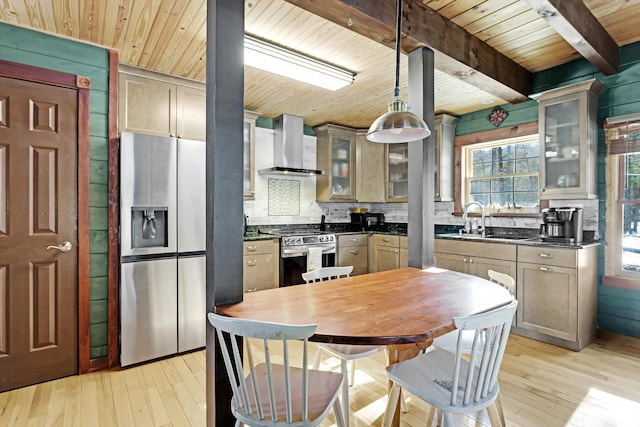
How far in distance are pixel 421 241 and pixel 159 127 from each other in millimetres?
2457

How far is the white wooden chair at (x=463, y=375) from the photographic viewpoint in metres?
1.26

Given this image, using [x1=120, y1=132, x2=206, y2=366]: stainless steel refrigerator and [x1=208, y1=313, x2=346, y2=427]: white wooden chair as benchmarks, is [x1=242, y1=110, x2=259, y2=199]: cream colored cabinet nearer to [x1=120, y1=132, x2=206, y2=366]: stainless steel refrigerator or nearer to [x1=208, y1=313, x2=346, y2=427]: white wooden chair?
[x1=120, y1=132, x2=206, y2=366]: stainless steel refrigerator

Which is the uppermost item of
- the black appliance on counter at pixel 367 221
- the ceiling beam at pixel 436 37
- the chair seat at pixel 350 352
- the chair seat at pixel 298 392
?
the ceiling beam at pixel 436 37

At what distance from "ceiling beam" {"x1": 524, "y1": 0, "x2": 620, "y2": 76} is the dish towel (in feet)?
9.99

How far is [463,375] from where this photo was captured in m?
1.55

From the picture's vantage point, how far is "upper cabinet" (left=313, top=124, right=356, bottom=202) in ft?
16.4

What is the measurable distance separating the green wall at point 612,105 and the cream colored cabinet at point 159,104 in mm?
3548

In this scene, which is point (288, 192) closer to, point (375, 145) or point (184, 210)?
point (375, 145)

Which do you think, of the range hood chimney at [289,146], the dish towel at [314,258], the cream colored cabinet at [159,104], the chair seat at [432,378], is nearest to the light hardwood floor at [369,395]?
the chair seat at [432,378]

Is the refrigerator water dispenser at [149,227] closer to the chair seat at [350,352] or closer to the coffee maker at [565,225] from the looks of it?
the chair seat at [350,352]

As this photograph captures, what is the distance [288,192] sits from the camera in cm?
493

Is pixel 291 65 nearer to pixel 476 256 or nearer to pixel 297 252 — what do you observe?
pixel 297 252

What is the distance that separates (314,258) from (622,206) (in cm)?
314

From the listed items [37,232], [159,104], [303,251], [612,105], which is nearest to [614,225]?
[612,105]
